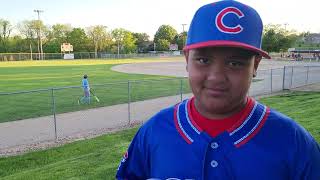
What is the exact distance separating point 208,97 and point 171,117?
26 centimetres

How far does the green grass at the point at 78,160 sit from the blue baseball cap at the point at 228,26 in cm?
495

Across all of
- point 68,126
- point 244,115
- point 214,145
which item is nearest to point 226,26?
point 244,115

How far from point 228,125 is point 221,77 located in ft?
0.73

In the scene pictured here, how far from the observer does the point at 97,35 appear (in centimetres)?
12825

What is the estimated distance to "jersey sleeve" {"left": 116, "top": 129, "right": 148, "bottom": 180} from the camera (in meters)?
1.94

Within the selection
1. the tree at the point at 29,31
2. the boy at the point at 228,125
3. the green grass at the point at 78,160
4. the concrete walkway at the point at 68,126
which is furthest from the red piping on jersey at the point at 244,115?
the tree at the point at 29,31

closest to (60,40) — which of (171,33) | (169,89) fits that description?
(171,33)

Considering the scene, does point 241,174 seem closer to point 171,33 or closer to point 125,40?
point 125,40

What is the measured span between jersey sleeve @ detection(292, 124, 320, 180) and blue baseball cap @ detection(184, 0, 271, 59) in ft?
1.37

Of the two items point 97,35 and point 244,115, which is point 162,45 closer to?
point 97,35

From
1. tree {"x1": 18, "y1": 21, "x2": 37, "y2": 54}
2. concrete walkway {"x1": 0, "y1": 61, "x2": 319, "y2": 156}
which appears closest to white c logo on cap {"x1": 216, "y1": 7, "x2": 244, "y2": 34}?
concrete walkway {"x1": 0, "y1": 61, "x2": 319, "y2": 156}

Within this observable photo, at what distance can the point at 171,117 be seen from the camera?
1894 mm

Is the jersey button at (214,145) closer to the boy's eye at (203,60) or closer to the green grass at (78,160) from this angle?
the boy's eye at (203,60)

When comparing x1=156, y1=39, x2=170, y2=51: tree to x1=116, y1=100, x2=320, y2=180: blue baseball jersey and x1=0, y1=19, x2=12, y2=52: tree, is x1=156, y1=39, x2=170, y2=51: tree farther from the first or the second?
x1=116, y1=100, x2=320, y2=180: blue baseball jersey
